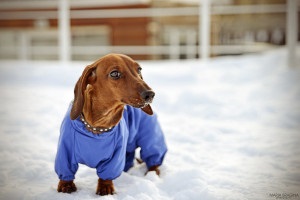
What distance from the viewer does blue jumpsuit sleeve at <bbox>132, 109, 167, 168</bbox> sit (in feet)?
7.02

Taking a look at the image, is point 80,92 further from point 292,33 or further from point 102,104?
point 292,33

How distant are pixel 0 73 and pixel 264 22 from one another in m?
7.36

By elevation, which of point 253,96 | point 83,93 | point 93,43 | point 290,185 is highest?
point 93,43

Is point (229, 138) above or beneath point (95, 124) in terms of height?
beneath

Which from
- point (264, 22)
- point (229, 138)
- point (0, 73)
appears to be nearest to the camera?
point (229, 138)

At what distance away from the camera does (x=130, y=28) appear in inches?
333

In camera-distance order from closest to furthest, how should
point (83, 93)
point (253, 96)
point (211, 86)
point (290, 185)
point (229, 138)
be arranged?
point (83, 93) → point (290, 185) → point (229, 138) → point (253, 96) → point (211, 86)

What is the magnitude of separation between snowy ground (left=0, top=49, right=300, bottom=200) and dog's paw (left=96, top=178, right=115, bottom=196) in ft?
0.15

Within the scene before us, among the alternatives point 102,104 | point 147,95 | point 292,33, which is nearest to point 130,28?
point 292,33

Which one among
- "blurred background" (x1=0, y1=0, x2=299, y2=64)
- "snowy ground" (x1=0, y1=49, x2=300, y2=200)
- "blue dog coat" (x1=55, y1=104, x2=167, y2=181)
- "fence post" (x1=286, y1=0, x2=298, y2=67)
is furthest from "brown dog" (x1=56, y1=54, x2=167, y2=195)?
"blurred background" (x1=0, y1=0, x2=299, y2=64)

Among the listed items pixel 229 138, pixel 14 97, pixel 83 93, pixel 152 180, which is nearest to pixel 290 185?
pixel 152 180

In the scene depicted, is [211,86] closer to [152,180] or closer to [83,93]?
[152,180]

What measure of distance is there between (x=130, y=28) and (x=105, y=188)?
22.9 ft

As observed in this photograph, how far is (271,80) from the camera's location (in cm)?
455
